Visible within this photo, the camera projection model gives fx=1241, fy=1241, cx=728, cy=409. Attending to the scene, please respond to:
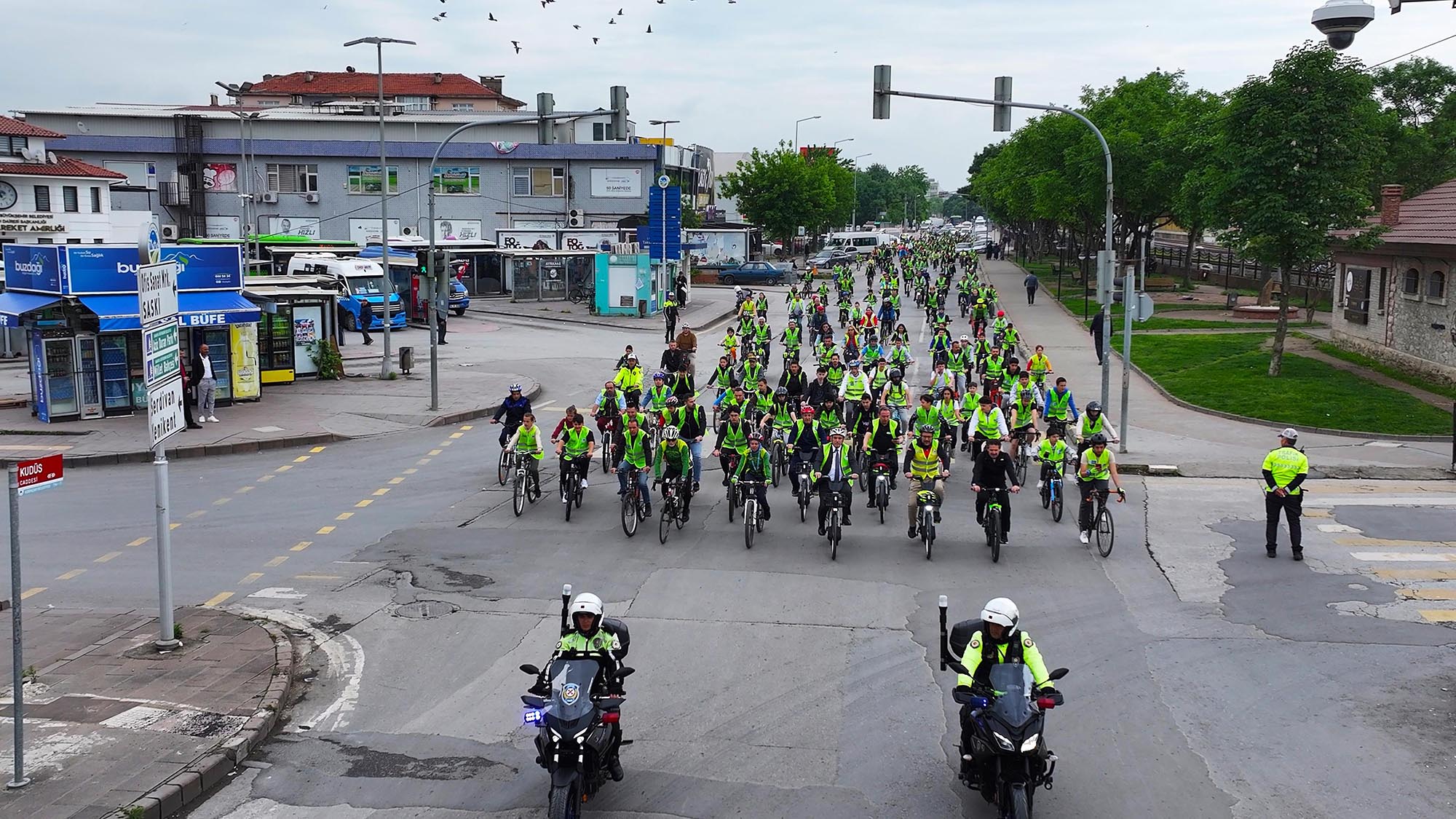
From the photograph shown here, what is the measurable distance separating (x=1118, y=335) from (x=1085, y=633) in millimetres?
31912

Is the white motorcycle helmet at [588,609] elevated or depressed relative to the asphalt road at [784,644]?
elevated

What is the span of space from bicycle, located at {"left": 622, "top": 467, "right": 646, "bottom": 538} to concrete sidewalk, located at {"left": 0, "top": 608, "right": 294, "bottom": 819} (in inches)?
206

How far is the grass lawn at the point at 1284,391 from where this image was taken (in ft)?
81.0

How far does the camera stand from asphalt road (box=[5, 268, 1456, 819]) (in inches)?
345

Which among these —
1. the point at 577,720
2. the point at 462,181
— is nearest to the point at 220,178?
the point at 462,181

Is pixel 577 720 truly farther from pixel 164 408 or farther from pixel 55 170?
pixel 55 170

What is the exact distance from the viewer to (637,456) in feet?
53.6

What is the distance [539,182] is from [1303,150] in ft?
161

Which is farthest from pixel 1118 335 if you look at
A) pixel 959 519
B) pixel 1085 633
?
pixel 1085 633

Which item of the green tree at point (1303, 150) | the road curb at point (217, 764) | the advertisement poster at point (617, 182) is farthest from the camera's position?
the advertisement poster at point (617, 182)

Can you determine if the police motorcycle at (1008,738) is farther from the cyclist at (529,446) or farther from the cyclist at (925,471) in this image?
the cyclist at (529,446)

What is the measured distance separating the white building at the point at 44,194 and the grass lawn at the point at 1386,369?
145ft

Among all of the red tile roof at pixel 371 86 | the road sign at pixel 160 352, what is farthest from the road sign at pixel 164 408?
the red tile roof at pixel 371 86

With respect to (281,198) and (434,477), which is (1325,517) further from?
(281,198)
